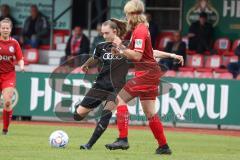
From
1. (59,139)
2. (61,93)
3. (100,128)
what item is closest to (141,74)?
(100,128)

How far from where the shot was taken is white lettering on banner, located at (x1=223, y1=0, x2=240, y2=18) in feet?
82.6

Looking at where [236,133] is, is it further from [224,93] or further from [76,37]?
[76,37]

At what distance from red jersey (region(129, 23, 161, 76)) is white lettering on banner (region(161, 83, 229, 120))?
8.21m

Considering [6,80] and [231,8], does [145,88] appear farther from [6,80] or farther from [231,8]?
[231,8]

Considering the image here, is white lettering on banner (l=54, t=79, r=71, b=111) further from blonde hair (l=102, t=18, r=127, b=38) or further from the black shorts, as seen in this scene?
blonde hair (l=102, t=18, r=127, b=38)

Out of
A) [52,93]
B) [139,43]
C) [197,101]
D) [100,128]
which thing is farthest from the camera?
[52,93]

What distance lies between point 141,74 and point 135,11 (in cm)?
92

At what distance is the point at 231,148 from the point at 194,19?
11.0m

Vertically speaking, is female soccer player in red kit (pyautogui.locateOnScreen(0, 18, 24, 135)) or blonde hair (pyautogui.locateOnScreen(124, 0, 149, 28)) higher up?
blonde hair (pyautogui.locateOnScreen(124, 0, 149, 28))

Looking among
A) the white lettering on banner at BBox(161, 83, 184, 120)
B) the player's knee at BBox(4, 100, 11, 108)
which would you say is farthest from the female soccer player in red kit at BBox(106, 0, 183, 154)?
the white lettering on banner at BBox(161, 83, 184, 120)

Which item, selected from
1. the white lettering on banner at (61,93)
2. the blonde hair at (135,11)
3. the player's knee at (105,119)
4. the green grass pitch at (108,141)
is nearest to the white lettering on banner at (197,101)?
the green grass pitch at (108,141)

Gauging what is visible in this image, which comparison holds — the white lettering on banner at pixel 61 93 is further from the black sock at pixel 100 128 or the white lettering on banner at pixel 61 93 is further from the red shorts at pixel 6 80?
the black sock at pixel 100 128

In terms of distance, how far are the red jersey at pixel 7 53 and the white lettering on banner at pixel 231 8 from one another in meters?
10.4

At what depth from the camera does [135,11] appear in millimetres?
12203
